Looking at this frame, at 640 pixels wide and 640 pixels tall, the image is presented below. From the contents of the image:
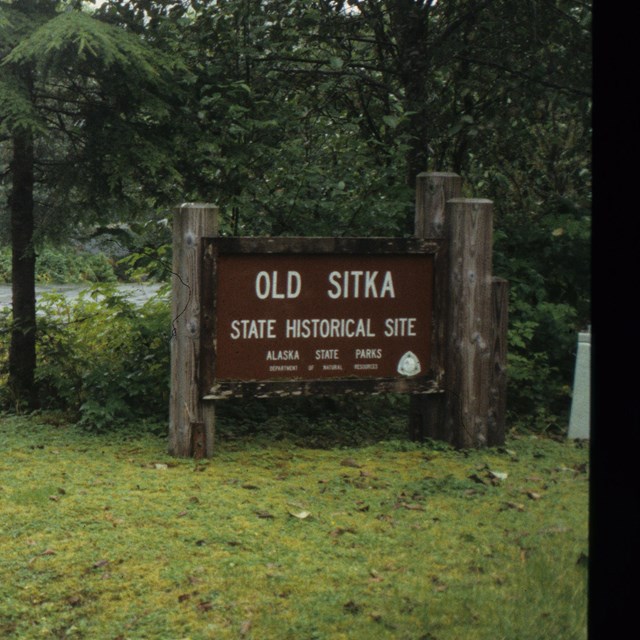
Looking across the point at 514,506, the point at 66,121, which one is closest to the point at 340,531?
the point at 514,506

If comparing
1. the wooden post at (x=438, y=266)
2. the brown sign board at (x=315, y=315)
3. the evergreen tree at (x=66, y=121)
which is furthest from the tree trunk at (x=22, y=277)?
the wooden post at (x=438, y=266)

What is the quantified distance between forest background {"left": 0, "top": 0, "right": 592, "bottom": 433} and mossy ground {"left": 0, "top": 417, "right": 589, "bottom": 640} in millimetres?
1340

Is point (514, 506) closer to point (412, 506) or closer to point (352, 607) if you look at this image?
point (412, 506)

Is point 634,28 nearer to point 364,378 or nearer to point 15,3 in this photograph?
point 364,378

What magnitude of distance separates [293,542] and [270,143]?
3.92m

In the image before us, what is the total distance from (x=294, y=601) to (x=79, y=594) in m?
0.78

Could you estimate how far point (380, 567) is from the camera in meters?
3.52

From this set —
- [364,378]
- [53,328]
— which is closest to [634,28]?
[364,378]

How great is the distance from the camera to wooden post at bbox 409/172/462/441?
5.94m

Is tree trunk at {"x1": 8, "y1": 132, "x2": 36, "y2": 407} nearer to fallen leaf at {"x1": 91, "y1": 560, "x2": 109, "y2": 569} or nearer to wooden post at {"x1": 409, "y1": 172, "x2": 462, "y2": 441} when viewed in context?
wooden post at {"x1": 409, "y1": 172, "x2": 462, "y2": 441}

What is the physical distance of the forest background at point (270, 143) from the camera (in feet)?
21.6

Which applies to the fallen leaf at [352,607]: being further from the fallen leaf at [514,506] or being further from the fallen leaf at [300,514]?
the fallen leaf at [514,506]

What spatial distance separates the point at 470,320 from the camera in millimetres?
5906

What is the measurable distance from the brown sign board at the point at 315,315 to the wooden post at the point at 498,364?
0.40 metres
